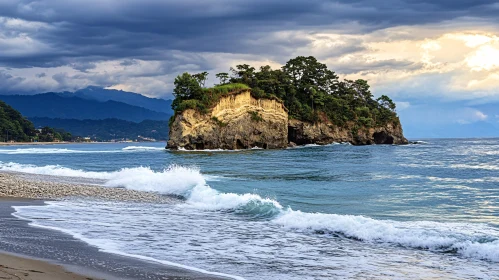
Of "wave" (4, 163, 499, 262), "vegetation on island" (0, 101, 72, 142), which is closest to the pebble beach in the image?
"wave" (4, 163, 499, 262)

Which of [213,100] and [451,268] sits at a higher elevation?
[213,100]

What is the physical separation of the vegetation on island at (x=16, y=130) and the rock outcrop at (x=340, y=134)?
114667 mm

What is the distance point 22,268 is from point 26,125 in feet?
630

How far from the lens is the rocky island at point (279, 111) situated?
7969 cm

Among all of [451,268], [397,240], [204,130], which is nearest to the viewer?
[451,268]

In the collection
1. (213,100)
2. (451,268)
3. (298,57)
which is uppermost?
(298,57)

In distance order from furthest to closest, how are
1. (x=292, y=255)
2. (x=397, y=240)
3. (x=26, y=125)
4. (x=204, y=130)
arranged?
(x=26, y=125), (x=204, y=130), (x=397, y=240), (x=292, y=255)

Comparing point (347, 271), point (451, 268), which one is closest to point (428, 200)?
point (451, 268)

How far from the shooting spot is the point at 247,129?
86.3 metres

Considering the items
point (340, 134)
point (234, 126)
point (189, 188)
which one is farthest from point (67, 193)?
point (340, 134)

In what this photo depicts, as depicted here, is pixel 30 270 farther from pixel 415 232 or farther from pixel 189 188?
pixel 189 188

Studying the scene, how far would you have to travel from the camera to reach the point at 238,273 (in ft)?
28.9

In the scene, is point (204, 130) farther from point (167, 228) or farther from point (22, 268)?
point (22, 268)

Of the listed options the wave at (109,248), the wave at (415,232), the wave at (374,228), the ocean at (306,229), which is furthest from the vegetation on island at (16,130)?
the wave at (415,232)
